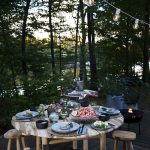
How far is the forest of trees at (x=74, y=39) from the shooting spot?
27.8 feet

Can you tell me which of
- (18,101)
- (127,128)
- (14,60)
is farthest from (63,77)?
(14,60)

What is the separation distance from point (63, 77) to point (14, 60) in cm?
296

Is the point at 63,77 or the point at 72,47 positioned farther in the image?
the point at 72,47

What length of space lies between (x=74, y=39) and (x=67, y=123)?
8.12 m

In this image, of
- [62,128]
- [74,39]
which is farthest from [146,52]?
[62,128]

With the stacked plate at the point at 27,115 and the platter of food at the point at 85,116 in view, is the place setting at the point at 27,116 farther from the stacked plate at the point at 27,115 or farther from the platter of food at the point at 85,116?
the platter of food at the point at 85,116

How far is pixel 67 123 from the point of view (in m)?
3.02

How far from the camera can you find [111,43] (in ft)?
33.3

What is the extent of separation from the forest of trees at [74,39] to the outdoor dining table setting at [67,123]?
4151 millimetres

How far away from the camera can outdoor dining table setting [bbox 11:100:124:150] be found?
2869mm

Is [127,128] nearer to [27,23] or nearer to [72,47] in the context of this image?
[27,23]

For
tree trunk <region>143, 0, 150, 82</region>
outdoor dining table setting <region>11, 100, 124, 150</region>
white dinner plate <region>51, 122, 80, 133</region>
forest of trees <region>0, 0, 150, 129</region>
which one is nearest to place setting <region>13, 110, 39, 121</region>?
outdoor dining table setting <region>11, 100, 124, 150</region>

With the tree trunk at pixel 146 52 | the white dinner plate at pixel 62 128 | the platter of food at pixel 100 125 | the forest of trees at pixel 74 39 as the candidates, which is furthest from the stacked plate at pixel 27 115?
the tree trunk at pixel 146 52

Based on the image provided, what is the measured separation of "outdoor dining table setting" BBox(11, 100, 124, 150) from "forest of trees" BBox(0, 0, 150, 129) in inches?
163
